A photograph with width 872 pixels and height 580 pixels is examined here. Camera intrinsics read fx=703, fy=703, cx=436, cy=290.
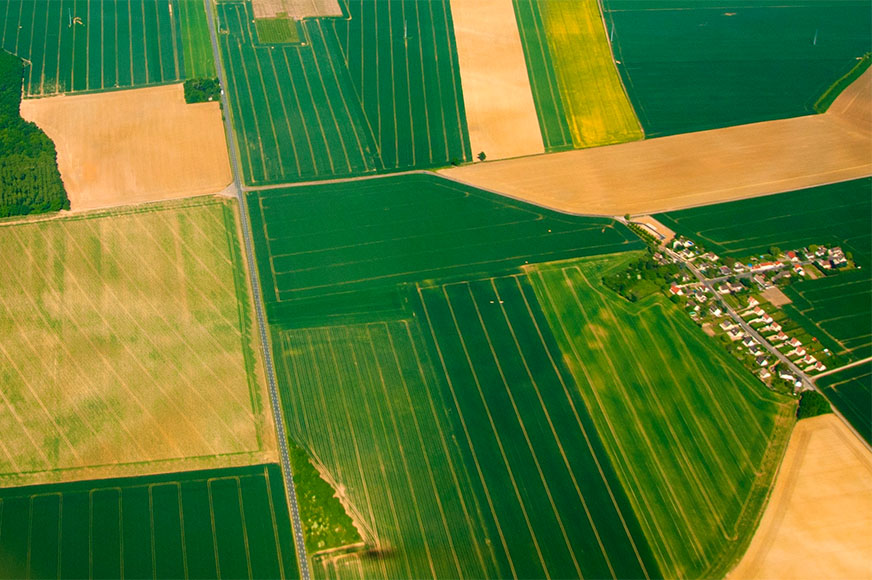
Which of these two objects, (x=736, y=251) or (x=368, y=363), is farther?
(x=736, y=251)

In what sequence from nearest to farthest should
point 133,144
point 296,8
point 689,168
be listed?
1. point 689,168
2. point 133,144
3. point 296,8

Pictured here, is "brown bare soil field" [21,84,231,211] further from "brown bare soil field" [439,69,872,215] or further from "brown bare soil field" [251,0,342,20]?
"brown bare soil field" [439,69,872,215]

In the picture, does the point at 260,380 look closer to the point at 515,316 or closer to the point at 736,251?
the point at 515,316

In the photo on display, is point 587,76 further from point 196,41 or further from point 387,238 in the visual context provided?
point 196,41

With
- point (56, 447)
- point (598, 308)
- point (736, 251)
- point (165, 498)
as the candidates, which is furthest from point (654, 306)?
point (56, 447)

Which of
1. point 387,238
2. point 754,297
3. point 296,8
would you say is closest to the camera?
point 754,297

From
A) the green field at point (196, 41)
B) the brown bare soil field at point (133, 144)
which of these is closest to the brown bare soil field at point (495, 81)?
the brown bare soil field at point (133, 144)

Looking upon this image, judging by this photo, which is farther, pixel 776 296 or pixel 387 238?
pixel 387 238

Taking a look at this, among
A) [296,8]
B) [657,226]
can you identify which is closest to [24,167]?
[296,8]
